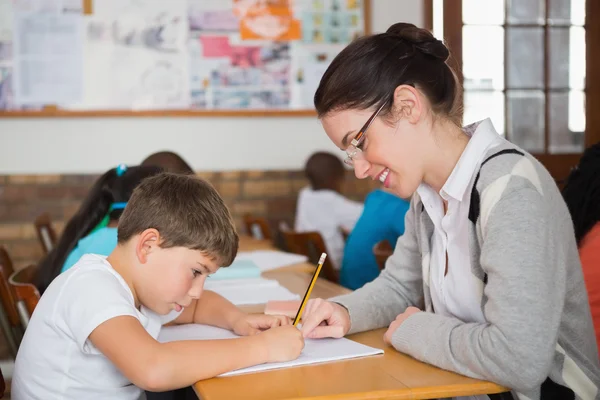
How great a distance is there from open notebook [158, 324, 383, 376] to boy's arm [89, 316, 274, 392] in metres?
0.02

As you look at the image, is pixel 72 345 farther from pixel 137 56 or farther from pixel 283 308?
pixel 137 56

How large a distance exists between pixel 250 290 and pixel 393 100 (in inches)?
35.5

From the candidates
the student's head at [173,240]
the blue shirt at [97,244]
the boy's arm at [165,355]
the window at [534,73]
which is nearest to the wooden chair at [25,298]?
the blue shirt at [97,244]

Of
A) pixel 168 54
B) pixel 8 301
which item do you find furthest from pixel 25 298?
pixel 168 54

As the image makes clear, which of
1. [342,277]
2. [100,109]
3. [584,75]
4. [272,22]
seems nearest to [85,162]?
[100,109]

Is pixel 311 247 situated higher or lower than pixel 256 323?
lower

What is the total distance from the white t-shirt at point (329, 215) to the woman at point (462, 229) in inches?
105

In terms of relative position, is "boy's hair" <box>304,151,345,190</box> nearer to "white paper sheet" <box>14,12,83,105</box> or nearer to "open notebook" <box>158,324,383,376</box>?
"white paper sheet" <box>14,12,83,105</box>

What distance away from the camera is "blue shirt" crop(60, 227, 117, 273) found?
203cm

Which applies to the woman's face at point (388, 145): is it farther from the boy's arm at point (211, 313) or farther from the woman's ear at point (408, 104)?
the boy's arm at point (211, 313)

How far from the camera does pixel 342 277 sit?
3012 mm

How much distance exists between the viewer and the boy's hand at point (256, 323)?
153cm

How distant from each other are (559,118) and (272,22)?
5.55ft

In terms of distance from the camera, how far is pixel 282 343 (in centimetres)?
128
